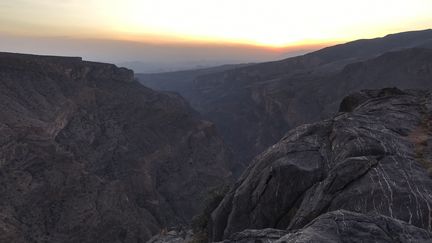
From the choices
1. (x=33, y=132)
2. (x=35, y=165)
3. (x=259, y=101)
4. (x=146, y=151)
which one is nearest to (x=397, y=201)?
(x=35, y=165)

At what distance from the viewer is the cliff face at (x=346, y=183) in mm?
12711

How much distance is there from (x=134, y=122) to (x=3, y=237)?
54730mm

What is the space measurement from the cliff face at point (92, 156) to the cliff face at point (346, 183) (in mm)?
35477

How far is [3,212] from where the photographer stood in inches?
2064

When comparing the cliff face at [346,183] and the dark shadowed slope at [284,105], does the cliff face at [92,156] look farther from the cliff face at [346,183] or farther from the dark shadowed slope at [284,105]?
the cliff face at [346,183]

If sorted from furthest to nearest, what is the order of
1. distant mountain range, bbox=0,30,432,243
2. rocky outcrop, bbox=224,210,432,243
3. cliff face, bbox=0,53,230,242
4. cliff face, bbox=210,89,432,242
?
cliff face, bbox=0,53,230,242, distant mountain range, bbox=0,30,432,243, cliff face, bbox=210,89,432,242, rocky outcrop, bbox=224,210,432,243

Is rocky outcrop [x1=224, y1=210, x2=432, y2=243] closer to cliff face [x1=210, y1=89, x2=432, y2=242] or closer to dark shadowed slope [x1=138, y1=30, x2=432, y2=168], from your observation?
cliff face [x1=210, y1=89, x2=432, y2=242]

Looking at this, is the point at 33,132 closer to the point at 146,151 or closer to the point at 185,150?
the point at 146,151

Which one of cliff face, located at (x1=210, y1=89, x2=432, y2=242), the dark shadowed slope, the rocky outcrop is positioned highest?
the rocky outcrop

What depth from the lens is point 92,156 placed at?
274 feet

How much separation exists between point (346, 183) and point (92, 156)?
70.2 m

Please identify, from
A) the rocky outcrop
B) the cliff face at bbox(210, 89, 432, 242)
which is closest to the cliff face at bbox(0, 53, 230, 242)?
the cliff face at bbox(210, 89, 432, 242)

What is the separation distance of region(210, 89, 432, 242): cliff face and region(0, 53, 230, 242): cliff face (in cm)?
3548

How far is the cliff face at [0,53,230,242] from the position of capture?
57.6m
